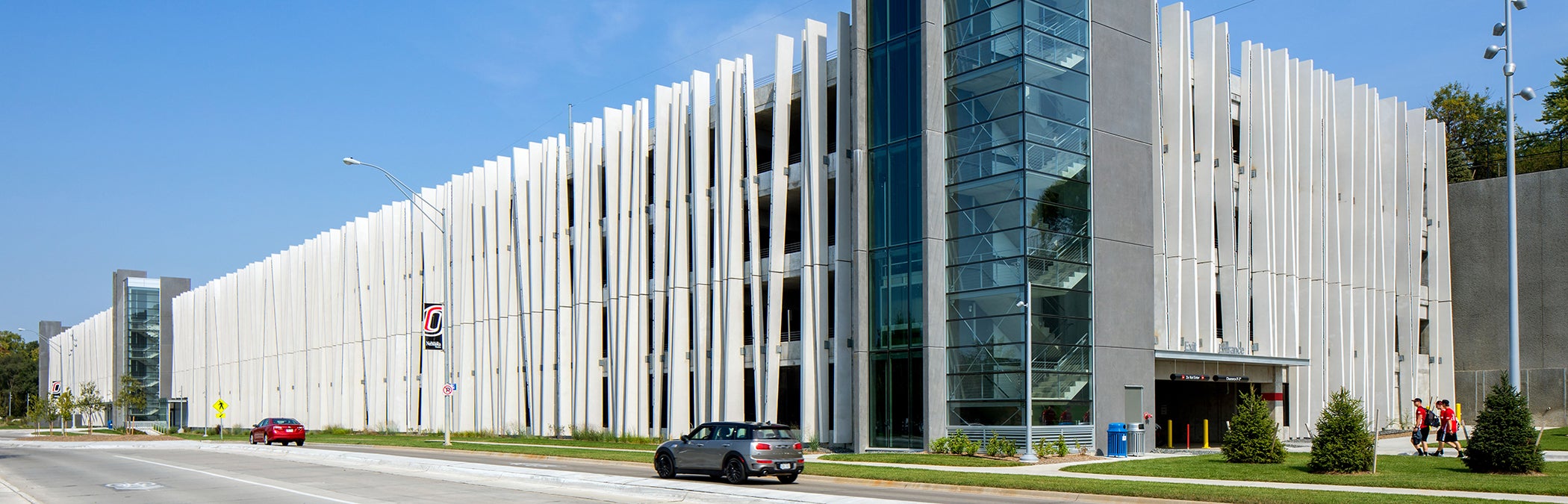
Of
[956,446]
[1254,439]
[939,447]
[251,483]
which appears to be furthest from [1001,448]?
A: [251,483]

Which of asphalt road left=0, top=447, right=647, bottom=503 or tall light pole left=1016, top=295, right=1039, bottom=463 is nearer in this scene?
asphalt road left=0, top=447, right=647, bottom=503

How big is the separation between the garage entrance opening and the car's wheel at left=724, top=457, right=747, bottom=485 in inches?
1030

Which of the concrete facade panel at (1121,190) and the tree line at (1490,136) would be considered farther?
the tree line at (1490,136)

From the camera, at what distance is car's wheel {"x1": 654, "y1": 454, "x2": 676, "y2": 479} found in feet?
89.8

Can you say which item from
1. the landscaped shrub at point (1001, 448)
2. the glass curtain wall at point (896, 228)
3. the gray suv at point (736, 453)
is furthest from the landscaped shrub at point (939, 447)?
the gray suv at point (736, 453)

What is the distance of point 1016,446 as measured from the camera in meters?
34.8

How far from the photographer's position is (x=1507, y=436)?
23906 millimetres

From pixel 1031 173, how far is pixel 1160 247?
9538 millimetres

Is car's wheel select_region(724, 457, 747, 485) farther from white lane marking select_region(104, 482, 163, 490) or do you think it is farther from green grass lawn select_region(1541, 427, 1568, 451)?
green grass lawn select_region(1541, 427, 1568, 451)

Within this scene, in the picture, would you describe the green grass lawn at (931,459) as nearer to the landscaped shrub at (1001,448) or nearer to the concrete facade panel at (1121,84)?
the landscaped shrub at (1001,448)

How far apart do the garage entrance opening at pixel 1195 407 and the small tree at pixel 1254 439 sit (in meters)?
17.6

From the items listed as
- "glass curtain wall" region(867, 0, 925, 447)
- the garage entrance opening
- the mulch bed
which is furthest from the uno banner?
the garage entrance opening

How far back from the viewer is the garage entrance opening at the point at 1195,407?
4741cm

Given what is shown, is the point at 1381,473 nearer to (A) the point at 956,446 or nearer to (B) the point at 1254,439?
(B) the point at 1254,439
